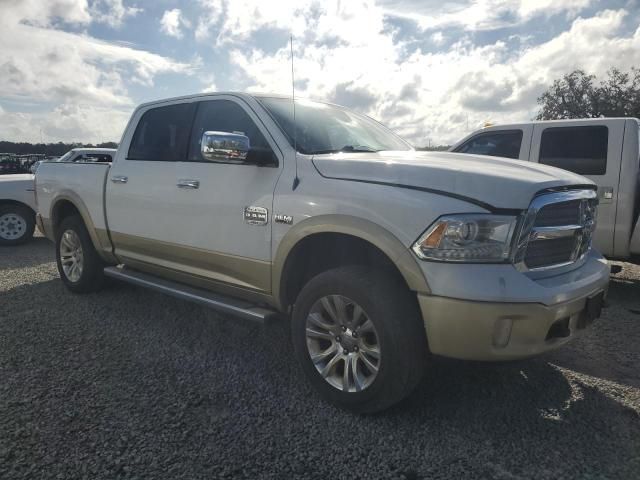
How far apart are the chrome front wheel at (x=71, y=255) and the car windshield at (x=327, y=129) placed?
295cm

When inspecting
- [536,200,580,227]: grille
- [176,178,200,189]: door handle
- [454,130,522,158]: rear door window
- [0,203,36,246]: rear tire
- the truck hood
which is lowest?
[0,203,36,246]: rear tire

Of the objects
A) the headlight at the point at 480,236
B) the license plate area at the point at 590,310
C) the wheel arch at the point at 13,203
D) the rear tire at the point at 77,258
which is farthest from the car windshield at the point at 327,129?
the wheel arch at the point at 13,203

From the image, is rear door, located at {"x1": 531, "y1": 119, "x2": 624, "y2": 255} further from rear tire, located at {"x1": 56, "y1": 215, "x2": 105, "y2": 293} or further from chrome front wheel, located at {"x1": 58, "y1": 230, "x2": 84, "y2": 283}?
chrome front wheel, located at {"x1": 58, "y1": 230, "x2": 84, "y2": 283}

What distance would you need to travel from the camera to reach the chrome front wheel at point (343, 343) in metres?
2.84

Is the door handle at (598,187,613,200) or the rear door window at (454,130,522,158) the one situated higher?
the rear door window at (454,130,522,158)

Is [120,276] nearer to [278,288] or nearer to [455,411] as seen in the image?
[278,288]

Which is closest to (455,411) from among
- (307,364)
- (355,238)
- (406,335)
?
(406,335)

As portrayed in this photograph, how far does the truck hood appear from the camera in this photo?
8.36 feet

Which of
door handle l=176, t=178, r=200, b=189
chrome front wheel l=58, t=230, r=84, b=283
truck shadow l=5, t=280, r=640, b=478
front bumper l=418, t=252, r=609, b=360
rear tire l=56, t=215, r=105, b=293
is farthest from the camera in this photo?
chrome front wheel l=58, t=230, r=84, b=283

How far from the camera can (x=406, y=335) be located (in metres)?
2.63

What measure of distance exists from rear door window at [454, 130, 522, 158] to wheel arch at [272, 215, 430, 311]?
4201 millimetres

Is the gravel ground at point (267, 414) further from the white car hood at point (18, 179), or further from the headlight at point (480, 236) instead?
the white car hood at point (18, 179)

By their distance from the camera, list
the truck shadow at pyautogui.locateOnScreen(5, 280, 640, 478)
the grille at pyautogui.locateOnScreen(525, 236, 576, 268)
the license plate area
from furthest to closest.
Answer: the license plate area < the grille at pyautogui.locateOnScreen(525, 236, 576, 268) < the truck shadow at pyautogui.locateOnScreen(5, 280, 640, 478)

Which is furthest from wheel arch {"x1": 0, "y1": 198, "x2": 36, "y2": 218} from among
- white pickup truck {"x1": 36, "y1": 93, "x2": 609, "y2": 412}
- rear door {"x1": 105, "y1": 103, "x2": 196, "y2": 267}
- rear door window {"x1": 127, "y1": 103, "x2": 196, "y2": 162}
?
white pickup truck {"x1": 36, "y1": 93, "x2": 609, "y2": 412}
